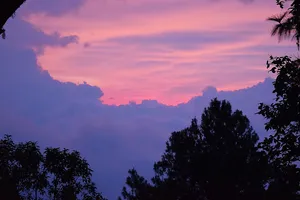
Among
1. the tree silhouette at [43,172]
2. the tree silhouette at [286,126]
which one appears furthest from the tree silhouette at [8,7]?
the tree silhouette at [43,172]

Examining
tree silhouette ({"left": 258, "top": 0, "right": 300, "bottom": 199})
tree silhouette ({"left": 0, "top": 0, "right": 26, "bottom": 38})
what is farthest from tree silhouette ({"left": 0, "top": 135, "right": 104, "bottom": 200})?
tree silhouette ({"left": 0, "top": 0, "right": 26, "bottom": 38})

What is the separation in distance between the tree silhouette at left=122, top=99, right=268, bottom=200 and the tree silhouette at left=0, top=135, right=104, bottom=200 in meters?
13.2

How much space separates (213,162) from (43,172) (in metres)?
16.6

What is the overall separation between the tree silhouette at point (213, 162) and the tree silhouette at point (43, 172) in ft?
43.3

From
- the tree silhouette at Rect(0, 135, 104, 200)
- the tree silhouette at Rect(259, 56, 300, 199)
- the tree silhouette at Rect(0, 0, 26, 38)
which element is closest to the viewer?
the tree silhouette at Rect(0, 0, 26, 38)

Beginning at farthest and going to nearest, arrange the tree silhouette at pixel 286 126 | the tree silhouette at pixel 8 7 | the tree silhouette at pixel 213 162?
the tree silhouette at pixel 213 162 < the tree silhouette at pixel 286 126 < the tree silhouette at pixel 8 7

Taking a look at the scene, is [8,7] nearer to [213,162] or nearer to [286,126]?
[286,126]

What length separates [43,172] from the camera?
25.9 m

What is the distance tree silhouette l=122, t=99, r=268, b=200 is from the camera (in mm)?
36188

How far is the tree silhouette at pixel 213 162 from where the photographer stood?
36188mm

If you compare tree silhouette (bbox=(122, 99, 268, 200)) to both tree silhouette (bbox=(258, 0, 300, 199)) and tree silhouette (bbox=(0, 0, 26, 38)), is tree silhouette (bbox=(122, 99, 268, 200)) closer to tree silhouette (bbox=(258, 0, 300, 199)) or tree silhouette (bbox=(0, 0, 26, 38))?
tree silhouette (bbox=(258, 0, 300, 199))

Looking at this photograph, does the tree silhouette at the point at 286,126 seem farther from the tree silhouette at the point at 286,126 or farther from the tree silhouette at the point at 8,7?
the tree silhouette at the point at 8,7

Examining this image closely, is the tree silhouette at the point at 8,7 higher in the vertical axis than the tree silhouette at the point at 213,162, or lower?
lower

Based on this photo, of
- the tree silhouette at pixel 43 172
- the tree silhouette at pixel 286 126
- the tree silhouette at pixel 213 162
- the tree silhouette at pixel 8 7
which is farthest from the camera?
the tree silhouette at pixel 213 162
